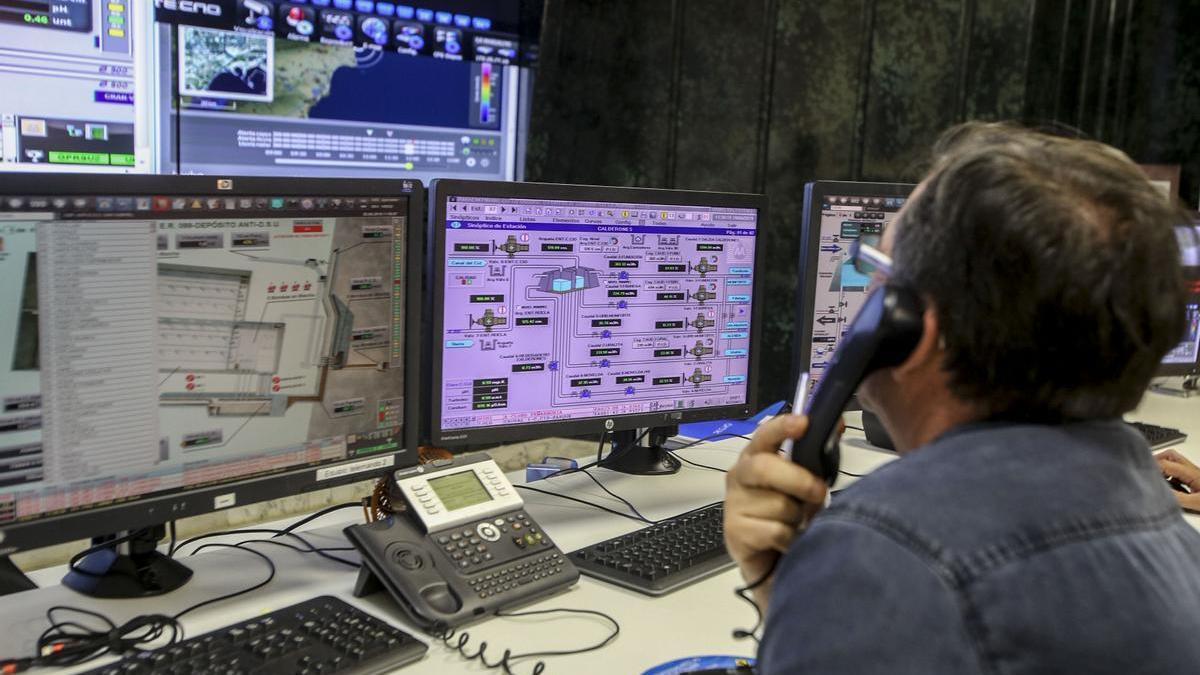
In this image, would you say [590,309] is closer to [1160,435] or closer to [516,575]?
[516,575]

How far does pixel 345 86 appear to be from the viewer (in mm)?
3076

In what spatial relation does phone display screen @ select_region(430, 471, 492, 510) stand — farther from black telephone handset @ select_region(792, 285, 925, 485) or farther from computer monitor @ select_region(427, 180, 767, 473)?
black telephone handset @ select_region(792, 285, 925, 485)

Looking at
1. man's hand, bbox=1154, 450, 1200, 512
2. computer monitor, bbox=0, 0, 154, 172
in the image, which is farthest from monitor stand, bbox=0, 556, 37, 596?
man's hand, bbox=1154, 450, 1200, 512

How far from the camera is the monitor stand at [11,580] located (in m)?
1.36

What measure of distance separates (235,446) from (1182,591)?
1.05 metres

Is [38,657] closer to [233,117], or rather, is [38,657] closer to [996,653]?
[996,653]

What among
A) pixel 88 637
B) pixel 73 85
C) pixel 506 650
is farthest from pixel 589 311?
pixel 73 85

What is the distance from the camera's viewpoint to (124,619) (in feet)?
4.21

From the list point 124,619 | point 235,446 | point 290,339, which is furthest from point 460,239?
point 124,619

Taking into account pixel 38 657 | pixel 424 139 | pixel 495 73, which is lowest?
pixel 38 657

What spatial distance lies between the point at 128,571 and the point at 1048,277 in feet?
3.73

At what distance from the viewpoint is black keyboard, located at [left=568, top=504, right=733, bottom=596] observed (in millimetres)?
1460

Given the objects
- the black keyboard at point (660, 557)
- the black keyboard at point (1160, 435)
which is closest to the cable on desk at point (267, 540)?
the black keyboard at point (660, 557)

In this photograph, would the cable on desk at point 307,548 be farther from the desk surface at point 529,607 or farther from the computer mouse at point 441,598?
the computer mouse at point 441,598
